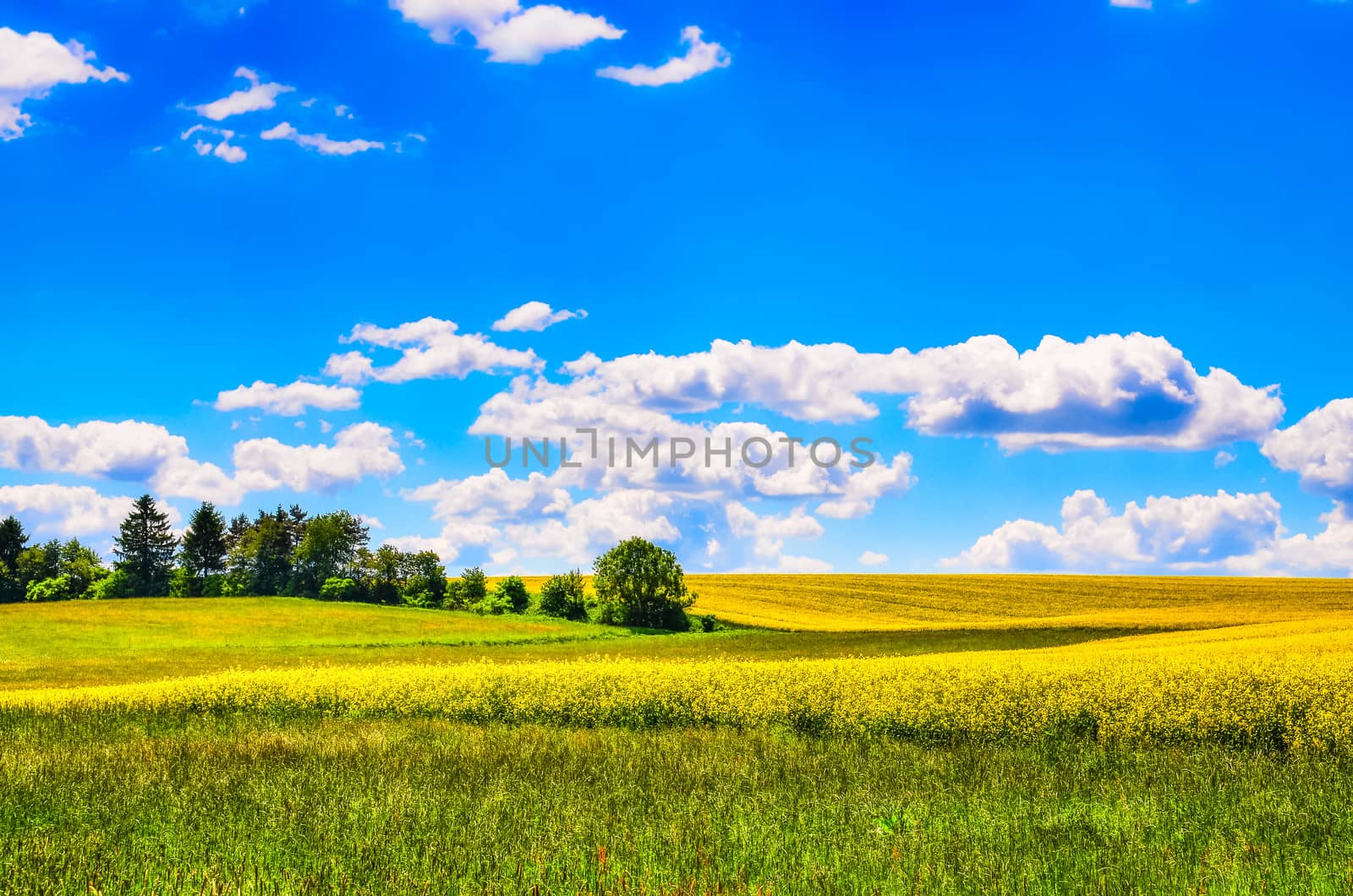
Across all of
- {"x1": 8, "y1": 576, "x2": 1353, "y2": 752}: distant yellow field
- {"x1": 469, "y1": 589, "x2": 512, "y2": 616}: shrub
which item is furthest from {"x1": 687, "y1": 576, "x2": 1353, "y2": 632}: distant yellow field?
{"x1": 8, "y1": 576, "x2": 1353, "y2": 752}: distant yellow field

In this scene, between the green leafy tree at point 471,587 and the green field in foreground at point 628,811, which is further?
the green leafy tree at point 471,587

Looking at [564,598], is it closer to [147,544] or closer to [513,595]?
[513,595]

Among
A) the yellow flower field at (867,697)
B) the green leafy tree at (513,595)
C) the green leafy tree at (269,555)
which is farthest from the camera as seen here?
the green leafy tree at (269,555)

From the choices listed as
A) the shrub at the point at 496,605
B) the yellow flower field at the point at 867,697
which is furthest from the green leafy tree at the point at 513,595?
the yellow flower field at the point at 867,697

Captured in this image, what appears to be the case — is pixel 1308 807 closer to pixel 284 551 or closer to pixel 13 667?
pixel 13 667

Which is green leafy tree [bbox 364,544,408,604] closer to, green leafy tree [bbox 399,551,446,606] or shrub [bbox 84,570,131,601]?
green leafy tree [bbox 399,551,446,606]

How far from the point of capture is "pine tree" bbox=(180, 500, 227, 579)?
89.6 m

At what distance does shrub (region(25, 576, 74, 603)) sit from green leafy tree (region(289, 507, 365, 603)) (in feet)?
61.7

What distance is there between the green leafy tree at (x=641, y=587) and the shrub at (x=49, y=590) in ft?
172

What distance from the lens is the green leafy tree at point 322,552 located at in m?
87.0

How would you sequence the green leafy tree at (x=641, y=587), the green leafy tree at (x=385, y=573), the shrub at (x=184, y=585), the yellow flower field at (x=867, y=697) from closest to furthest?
the yellow flower field at (x=867, y=697) < the green leafy tree at (x=641, y=587) < the green leafy tree at (x=385, y=573) < the shrub at (x=184, y=585)

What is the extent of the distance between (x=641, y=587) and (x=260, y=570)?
53076 millimetres

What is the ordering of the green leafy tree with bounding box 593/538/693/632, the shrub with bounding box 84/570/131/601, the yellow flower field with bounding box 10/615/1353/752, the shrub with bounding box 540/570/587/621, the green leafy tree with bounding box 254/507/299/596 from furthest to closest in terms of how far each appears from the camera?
1. the green leafy tree with bounding box 254/507/299/596
2. the shrub with bounding box 84/570/131/601
3. the shrub with bounding box 540/570/587/621
4. the green leafy tree with bounding box 593/538/693/632
5. the yellow flower field with bounding box 10/615/1353/752

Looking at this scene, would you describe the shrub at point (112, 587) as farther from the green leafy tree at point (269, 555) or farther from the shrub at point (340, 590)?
the shrub at point (340, 590)
